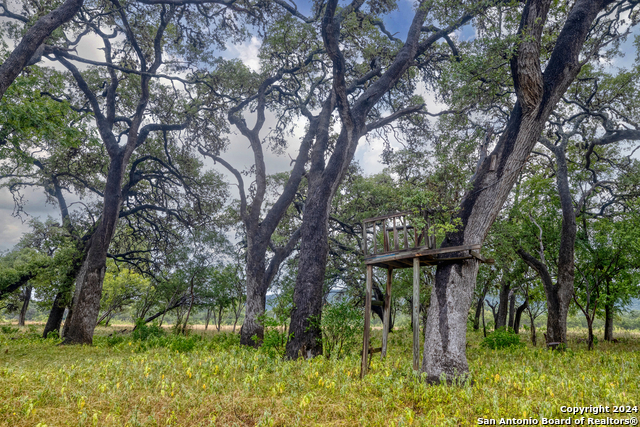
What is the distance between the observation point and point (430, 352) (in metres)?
6.80

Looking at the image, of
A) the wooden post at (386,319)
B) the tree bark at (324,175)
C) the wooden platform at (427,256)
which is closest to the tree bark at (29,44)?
the tree bark at (324,175)

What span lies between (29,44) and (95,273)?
805 cm

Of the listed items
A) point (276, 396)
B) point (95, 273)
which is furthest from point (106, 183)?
point (276, 396)

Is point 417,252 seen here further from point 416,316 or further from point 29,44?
point 29,44

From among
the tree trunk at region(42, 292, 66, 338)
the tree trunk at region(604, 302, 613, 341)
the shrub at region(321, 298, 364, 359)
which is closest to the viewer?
the shrub at region(321, 298, 364, 359)

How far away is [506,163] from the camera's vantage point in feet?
24.2

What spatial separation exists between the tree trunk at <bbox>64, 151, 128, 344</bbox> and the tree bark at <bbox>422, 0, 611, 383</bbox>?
11931 mm

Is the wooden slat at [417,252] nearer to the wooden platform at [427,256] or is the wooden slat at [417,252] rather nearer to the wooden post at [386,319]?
the wooden platform at [427,256]

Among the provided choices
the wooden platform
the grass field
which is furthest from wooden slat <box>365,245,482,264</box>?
the grass field

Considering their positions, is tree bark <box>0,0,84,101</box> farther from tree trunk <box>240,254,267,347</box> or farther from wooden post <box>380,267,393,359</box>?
wooden post <box>380,267,393,359</box>

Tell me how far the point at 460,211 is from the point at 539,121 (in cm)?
261

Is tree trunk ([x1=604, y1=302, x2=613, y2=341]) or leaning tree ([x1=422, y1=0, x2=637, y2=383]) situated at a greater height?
leaning tree ([x1=422, y1=0, x2=637, y2=383])

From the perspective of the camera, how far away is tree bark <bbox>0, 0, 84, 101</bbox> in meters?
7.35

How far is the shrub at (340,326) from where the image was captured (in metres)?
8.45
